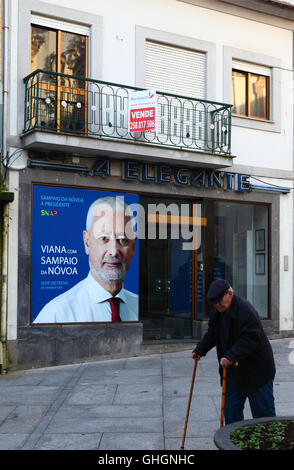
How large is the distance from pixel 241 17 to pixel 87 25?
4.00 metres

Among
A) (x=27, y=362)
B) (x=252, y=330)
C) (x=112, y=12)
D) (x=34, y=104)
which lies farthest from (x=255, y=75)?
(x=252, y=330)

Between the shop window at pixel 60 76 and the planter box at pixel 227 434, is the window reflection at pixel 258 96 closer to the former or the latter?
the shop window at pixel 60 76

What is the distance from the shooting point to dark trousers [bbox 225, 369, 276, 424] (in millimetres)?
5598

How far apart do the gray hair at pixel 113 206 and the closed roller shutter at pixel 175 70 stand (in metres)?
2.47

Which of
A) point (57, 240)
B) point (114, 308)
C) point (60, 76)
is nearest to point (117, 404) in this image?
point (114, 308)

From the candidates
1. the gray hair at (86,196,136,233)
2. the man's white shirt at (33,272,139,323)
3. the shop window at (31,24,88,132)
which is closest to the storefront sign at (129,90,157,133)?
the shop window at (31,24,88,132)

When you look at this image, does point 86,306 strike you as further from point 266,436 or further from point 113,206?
Result: point 266,436

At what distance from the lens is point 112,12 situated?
40.1ft

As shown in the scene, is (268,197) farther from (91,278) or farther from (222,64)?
(91,278)

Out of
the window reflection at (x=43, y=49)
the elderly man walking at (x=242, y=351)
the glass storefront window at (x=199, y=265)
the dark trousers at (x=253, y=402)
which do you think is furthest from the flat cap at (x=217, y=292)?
the window reflection at (x=43, y=49)

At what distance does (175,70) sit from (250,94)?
219 centimetres

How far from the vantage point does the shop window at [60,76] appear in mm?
11258

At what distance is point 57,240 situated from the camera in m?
11.5

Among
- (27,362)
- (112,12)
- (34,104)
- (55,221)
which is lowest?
(27,362)
